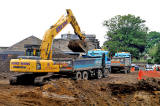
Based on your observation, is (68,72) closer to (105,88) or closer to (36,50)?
(36,50)

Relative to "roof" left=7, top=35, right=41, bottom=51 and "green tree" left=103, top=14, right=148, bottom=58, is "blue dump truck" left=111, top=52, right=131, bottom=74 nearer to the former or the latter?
"roof" left=7, top=35, right=41, bottom=51

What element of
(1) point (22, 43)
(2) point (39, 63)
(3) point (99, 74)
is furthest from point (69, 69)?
(1) point (22, 43)

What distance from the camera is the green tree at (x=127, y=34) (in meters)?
56.5

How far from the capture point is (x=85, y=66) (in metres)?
19.4

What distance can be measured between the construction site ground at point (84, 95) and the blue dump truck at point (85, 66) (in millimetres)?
3762

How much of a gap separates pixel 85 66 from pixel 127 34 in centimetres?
4079

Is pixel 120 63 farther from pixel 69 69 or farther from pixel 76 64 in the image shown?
pixel 69 69

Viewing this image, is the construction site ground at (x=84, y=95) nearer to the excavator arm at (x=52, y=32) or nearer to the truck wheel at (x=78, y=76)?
the truck wheel at (x=78, y=76)

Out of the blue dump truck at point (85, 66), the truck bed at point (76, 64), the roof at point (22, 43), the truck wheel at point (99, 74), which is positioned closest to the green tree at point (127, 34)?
the roof at point (22, 43)

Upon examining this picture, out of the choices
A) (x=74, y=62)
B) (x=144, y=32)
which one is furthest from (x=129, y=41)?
(x=74, y=62)

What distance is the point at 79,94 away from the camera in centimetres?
1121

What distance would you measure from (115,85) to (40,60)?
203 inches

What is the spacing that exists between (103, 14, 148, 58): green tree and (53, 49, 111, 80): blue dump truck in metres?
31.9

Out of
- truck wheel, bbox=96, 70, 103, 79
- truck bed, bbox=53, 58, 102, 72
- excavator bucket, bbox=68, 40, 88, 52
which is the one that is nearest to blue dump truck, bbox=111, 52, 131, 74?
truck wheel, bbox=96, 70, 103, 79
